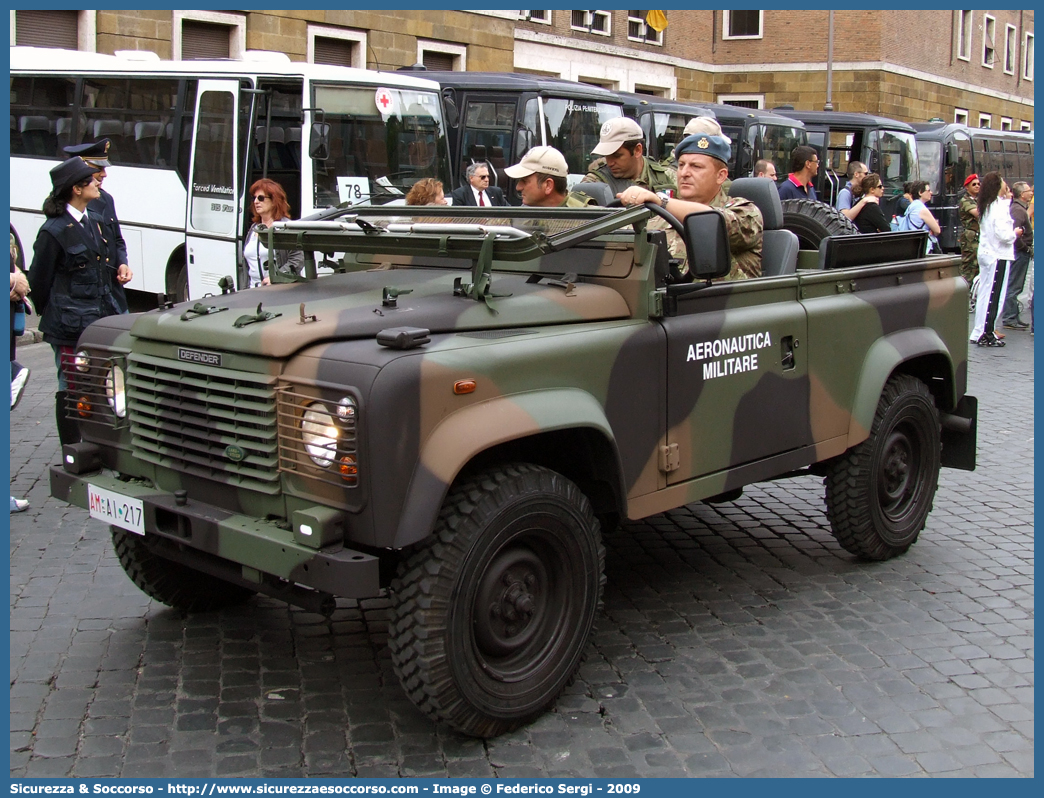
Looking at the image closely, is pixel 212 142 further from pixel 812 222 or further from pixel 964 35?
pixel 964 35

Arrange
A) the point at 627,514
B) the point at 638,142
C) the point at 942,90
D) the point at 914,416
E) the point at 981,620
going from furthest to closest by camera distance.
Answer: the point at 942,90 → the point at 638,142 → the point at 914,416 → the point at 981,620 → the point at 627,514

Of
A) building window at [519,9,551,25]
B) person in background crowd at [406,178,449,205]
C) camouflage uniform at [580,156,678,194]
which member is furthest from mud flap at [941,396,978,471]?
building window at [519,9,551,25]

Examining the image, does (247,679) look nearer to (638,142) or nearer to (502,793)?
(502,793)

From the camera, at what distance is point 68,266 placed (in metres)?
7.32

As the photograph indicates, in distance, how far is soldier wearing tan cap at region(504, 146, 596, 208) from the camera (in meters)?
5.84

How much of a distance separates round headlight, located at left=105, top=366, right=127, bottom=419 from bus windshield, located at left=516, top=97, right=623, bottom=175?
13479 mm

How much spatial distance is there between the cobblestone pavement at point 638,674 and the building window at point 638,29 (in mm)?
34518

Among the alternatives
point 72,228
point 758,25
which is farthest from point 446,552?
point 758,25

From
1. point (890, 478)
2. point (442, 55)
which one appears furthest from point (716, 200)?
point (442, 55)

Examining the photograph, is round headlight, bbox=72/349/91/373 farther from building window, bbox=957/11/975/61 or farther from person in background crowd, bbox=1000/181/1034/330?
building window, bbox=957/11/975/61

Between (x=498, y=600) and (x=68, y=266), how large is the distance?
4.55 meters

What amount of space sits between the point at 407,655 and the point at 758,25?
44318 mm

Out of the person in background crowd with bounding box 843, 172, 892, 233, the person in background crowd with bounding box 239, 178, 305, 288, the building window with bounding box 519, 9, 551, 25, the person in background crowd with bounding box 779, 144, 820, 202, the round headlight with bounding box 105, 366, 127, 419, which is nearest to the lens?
the round headlight with bounding box 105, 366, 127, 419

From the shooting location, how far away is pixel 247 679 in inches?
178
